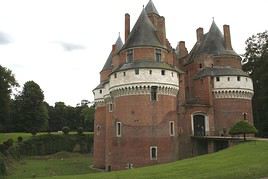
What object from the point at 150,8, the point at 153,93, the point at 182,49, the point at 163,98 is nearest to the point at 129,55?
the point at 153,93

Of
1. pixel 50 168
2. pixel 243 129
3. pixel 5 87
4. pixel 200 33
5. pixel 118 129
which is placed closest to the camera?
pixel 243 129

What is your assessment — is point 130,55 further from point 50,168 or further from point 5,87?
point 5,87

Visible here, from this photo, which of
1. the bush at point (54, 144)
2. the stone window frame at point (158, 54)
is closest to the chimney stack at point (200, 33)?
the stone window frame at point (158, 54)

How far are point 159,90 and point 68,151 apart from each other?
29686 millimetres

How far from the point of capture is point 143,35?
3259cm

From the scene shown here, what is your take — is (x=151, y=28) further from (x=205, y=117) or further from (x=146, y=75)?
(x=205, y=117)

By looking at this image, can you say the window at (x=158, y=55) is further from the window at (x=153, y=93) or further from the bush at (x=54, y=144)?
the bush at (x=54, y=144)

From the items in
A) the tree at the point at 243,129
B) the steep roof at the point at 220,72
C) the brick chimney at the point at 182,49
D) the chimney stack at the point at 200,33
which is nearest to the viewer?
the tree at the point at 243,129

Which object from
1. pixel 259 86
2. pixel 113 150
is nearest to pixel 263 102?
pixel 259 86

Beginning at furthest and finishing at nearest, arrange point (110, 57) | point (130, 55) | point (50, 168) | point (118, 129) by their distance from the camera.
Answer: point (110, 57)
point (50, 168)
point (130, 55)
point (118, 129)

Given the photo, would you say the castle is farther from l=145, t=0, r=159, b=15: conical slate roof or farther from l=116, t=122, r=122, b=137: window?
l=145, t=0, r=159, b=15: conical slate roof

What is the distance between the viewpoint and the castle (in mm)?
29938

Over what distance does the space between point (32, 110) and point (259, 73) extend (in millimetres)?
40837

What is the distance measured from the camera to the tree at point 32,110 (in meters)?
64.4
